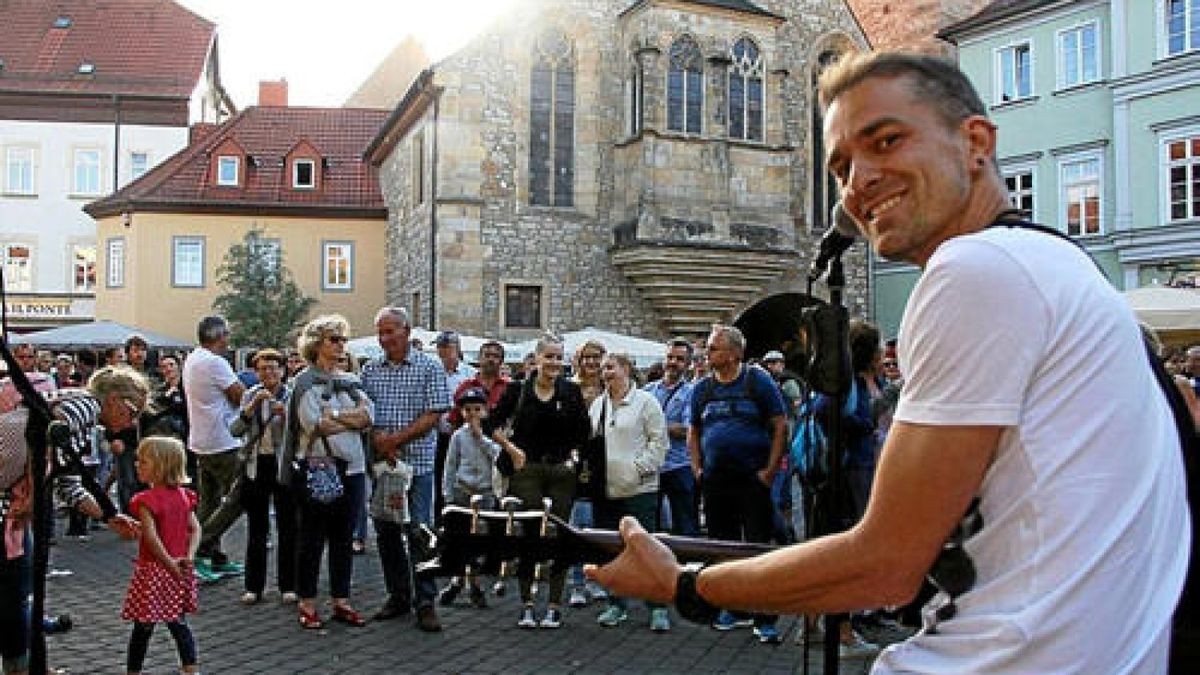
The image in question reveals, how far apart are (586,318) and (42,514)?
A: 22.3 metres

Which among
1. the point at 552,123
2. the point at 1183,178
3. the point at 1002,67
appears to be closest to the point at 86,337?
the point at 552,123

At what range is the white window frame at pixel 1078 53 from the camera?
25.6m

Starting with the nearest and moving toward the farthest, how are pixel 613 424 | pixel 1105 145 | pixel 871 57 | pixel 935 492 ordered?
pixel 935 492 < pixel 871 57 < pixel 613 424 < pixel 1105 145

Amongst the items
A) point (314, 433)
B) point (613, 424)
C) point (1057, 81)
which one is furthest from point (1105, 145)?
point (314, 433)

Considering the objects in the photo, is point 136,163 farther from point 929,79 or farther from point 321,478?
point 929,79

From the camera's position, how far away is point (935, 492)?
1.44m

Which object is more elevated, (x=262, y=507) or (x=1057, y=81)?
(x=1057, y=81)

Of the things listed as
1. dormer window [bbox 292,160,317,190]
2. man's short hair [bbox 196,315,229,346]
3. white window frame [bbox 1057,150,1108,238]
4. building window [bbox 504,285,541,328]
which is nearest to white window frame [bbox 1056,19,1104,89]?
white window frame [bbox 1057,150,1108,238]

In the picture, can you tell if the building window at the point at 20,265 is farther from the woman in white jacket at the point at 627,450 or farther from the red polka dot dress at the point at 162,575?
the red polka dot dress at the point at 162,575

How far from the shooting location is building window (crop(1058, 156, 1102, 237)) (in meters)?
25.8

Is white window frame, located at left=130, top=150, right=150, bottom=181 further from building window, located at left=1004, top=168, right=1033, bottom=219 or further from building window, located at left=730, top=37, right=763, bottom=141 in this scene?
building window, located at left=1004, top=168, right=1033, bottom=219

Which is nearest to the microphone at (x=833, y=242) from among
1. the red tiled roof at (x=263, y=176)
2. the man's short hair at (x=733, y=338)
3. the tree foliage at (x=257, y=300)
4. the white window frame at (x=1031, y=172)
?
the man's short hair at (x=733, y=338)

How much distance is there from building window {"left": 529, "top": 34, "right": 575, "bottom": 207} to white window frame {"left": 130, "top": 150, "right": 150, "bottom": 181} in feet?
Result: 61.5

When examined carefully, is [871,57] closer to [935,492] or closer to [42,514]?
[935,492]
